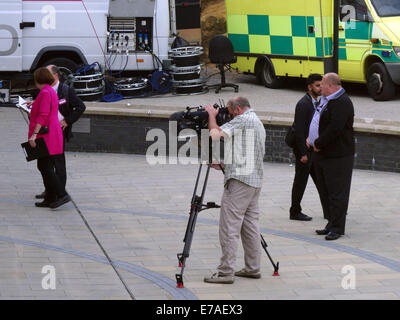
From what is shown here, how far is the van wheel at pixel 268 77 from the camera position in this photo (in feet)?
64.4

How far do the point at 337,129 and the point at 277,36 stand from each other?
9529mm

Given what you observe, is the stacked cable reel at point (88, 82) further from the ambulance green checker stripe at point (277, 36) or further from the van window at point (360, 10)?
the van window at point (360, 10)

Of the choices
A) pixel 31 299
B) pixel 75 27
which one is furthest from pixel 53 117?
pixel 75 27

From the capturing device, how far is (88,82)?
1828cm

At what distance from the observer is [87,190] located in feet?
39.0

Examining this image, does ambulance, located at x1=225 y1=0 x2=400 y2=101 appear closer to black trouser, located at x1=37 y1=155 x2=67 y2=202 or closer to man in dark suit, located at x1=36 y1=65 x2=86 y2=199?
man in dark suit, located at x1=36 y1=65 x2=86 y2=199

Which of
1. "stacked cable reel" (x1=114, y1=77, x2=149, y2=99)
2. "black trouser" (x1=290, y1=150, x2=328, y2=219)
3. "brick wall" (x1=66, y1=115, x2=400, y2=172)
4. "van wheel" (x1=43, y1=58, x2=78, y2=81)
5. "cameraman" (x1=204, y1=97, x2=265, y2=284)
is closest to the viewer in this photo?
"cameraman" (x1=204, y1=97, x2=265, y2=284)

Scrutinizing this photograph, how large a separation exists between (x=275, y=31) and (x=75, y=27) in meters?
3.77

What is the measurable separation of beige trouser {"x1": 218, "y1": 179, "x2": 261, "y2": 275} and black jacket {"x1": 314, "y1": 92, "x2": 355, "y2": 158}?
169cm

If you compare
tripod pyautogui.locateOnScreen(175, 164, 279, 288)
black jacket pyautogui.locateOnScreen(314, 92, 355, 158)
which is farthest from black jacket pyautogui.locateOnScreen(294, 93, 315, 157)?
tripod pyautogui.locateOnScreen(175, 164, 279, 288)

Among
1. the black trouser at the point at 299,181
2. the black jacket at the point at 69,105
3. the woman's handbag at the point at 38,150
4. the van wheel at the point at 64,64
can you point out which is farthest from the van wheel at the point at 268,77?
the woman's handbag at the point at 38,150

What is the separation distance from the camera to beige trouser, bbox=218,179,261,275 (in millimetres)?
7992

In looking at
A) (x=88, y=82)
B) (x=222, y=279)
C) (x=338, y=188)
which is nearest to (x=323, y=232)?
(x=338, y=188)
